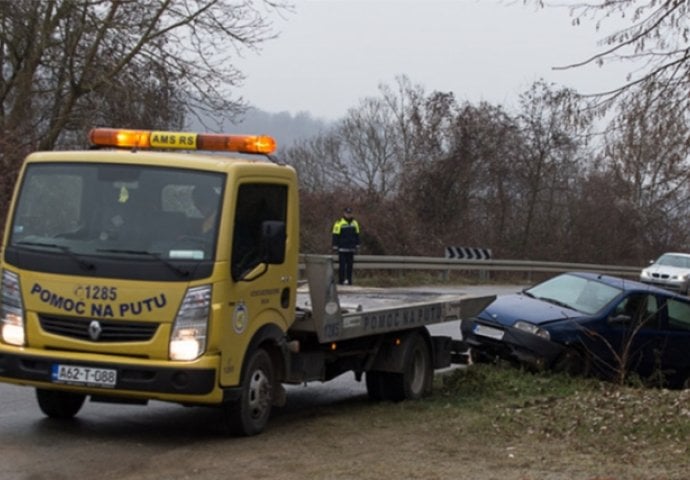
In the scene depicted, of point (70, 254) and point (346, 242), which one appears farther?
point (346, 242)

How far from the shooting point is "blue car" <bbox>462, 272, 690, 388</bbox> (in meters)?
13.5

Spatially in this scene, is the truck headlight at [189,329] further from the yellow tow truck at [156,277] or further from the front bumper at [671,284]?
the front bumper at [671,284]

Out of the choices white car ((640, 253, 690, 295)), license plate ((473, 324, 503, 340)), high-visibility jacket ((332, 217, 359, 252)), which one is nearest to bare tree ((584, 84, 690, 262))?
license plate ((473, 324, 503, 340))

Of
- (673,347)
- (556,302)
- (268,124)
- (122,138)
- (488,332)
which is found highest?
(268,124)

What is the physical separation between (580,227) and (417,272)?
15169 mm

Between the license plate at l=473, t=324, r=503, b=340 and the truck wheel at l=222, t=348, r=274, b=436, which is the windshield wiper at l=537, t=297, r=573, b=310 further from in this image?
the truck wheel at l=222, t=348, r=274, b=436

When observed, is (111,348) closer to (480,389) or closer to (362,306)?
(362,306)

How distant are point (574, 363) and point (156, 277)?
21.9ft

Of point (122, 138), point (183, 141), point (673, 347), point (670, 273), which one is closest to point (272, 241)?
point (183, 141)

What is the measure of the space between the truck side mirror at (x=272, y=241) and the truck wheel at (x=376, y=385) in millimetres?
2910

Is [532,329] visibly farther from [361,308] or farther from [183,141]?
[183,141]

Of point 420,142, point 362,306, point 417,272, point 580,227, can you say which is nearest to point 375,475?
point 362,306

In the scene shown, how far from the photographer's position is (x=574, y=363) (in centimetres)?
1348

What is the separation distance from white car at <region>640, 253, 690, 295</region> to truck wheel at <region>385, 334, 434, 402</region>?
25223 millimetres
